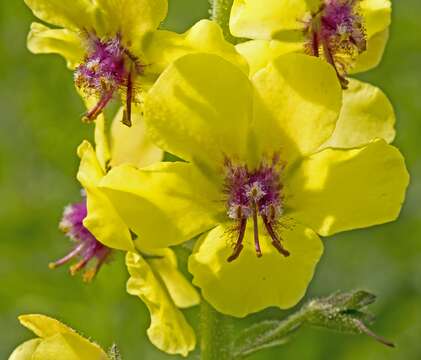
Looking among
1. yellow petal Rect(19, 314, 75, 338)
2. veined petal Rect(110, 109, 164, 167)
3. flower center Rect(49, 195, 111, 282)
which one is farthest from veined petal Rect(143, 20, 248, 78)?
yellow petal Rect(19, 314, 75, 338)

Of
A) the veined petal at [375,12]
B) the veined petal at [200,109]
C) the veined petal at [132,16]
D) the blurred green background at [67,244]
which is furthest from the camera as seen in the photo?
the blurred green background at [67,244]

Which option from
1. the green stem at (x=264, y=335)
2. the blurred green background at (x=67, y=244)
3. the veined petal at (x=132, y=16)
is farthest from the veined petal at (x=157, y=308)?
the blurred green background at (x=67, y=244)

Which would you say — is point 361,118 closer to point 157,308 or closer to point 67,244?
point 157,308

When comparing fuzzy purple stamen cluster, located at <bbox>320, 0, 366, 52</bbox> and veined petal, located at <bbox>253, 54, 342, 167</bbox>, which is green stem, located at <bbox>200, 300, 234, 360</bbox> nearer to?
veined petal, located at <bbox>253, 54, 342, 167</bbox>

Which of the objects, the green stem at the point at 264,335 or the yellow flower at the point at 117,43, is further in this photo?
the green stem at the point at 264,335

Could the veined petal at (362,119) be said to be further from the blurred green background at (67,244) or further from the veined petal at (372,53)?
the blurred green background at (67,244)

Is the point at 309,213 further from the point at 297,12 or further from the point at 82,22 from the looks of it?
the point at 82,22

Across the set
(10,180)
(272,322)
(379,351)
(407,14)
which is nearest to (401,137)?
(407,14)
